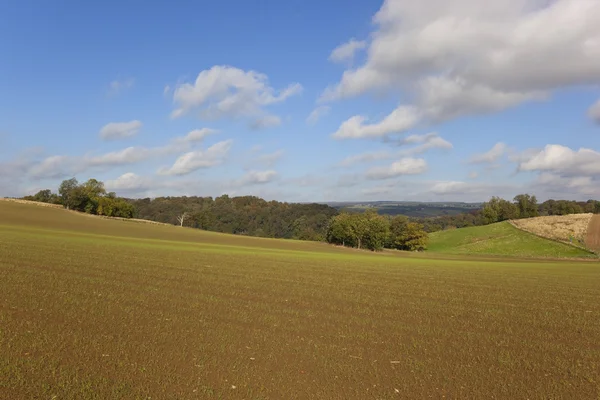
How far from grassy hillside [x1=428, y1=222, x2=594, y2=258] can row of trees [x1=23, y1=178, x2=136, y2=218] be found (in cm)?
9626

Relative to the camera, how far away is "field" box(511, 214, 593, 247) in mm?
90363

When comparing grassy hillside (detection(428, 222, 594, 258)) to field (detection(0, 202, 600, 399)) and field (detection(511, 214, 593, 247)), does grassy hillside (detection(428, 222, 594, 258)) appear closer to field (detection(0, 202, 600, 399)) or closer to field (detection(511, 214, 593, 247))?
field (detection(511, 214, 593, 247))

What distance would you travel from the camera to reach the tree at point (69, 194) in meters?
123

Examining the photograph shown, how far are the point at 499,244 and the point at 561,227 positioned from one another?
1636 centimetres

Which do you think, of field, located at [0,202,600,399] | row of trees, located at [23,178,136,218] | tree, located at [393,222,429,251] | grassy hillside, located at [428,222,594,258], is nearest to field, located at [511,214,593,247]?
grassy hillside, located at [428,222,594,258]

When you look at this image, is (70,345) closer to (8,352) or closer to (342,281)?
(8,352)

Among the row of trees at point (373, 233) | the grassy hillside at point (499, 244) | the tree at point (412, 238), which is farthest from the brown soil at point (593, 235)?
the row of trees at point (373, 233)

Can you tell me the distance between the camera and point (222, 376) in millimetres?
8039

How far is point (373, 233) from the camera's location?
102 metres

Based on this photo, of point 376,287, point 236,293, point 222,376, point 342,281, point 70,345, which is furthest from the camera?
point 342,281

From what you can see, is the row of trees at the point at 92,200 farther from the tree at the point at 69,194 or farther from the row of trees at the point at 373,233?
the row of trees at the point at 373,233

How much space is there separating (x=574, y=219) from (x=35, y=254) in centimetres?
11874

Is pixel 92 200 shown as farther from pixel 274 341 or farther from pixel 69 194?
pixel 274 341

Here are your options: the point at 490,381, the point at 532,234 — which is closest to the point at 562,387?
the point at 490,381
